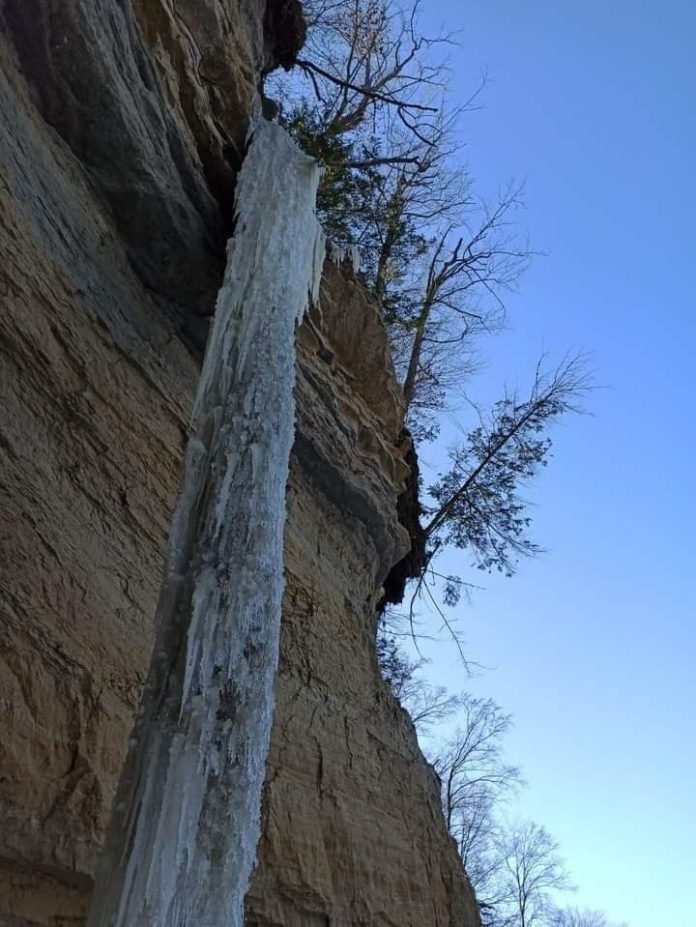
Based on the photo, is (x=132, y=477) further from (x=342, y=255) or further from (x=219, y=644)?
(x=342, y=255)

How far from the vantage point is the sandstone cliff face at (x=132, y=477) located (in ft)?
11.3

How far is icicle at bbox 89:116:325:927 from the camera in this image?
2.69 meters

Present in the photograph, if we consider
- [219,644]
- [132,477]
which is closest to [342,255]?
[132,477]

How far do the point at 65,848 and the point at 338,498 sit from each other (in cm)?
359

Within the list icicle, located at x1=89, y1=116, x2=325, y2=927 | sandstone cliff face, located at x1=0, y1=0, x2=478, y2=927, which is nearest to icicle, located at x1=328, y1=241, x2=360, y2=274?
sandstone cliff face, located at x1=0, y1=0, x2=478, y2=927

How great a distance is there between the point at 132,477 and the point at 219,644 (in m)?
1.38

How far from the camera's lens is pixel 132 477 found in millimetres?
4293

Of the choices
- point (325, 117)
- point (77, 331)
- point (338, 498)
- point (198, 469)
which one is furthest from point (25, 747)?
point (325, 117)

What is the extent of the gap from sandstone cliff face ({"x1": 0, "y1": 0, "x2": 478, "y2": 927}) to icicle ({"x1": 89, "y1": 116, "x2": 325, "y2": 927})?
60 centimetres

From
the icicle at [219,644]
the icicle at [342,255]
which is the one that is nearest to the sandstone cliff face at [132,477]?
the icicle at [342,255]

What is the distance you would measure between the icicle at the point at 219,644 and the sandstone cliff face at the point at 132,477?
60cm

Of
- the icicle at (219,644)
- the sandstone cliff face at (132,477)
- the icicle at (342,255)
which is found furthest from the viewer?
the icicle at (342,255)

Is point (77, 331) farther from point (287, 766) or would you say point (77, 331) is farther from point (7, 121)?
point (287, 766)

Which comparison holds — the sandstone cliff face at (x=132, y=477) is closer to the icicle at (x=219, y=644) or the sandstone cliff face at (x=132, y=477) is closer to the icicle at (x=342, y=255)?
the icicle at (x=342, y=255)
